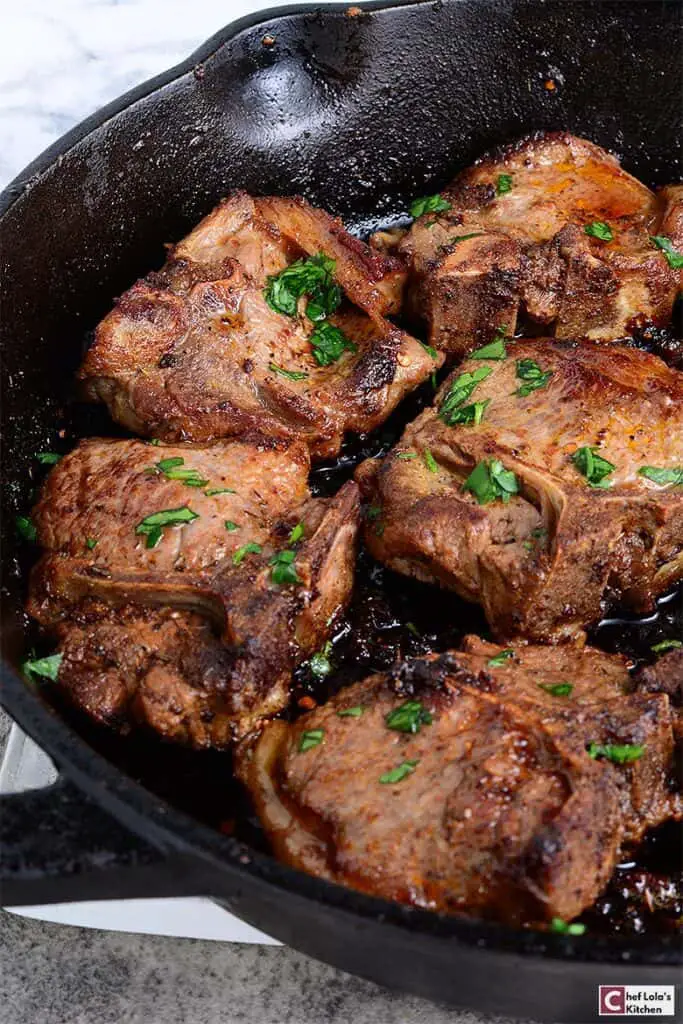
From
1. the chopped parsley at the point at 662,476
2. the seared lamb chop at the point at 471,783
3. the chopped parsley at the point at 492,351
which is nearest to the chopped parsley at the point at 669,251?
the chopped parsley at the point at 492,351

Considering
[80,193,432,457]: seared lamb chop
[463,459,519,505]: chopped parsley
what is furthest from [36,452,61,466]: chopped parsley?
[463,459,519,505]: chopped parsley

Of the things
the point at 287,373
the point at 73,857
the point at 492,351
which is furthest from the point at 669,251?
the point at 73,857

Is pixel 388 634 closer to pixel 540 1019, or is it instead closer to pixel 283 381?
pixel 283 381

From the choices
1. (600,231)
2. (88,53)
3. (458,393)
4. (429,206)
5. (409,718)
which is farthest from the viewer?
(88,53)

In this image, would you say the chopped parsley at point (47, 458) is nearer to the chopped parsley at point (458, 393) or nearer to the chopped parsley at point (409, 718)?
the chopped parsley at point (458, 393)

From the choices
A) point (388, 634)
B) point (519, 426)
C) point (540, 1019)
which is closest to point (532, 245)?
point (519, 426)

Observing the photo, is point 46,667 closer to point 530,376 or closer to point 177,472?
point 177,472
